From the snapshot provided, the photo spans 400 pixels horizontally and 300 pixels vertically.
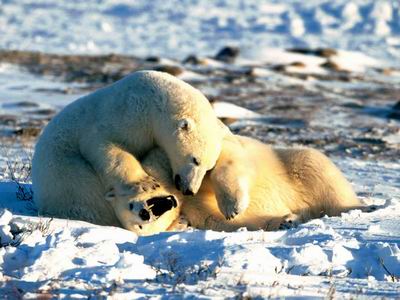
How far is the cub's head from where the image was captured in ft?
15.3

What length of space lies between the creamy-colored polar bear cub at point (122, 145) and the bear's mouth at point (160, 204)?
0.10m

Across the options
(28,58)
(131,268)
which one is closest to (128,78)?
(131,268)

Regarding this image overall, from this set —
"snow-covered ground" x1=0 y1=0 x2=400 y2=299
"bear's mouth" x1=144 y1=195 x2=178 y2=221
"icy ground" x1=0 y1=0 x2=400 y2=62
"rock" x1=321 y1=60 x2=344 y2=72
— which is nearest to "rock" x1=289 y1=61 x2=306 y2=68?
"snow-covered ground" x1=0 y1=0 x2=400 y2=299

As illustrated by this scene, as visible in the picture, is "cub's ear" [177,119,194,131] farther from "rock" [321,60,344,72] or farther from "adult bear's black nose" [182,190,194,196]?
"rock" [321,60,344,72]

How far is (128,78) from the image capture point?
17.0 ft

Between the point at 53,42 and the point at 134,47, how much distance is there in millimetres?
3277

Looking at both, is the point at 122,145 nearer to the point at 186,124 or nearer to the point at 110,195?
the point at 110,195

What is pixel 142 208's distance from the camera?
15.3 feet

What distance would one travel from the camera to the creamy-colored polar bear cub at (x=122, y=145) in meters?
4.81

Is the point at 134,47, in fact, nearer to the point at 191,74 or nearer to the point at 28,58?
the point at 28,58

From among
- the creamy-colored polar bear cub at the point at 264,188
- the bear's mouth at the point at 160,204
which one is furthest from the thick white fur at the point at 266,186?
the bear's mouth at the point at 160,204

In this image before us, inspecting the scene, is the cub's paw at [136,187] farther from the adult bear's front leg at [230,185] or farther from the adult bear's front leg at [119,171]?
the adult bear's front leg at [230,185]

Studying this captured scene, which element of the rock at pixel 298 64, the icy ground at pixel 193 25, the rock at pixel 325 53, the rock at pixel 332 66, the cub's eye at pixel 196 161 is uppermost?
the cub's eye at pixel 196 161

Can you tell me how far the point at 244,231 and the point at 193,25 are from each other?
3923 cm
